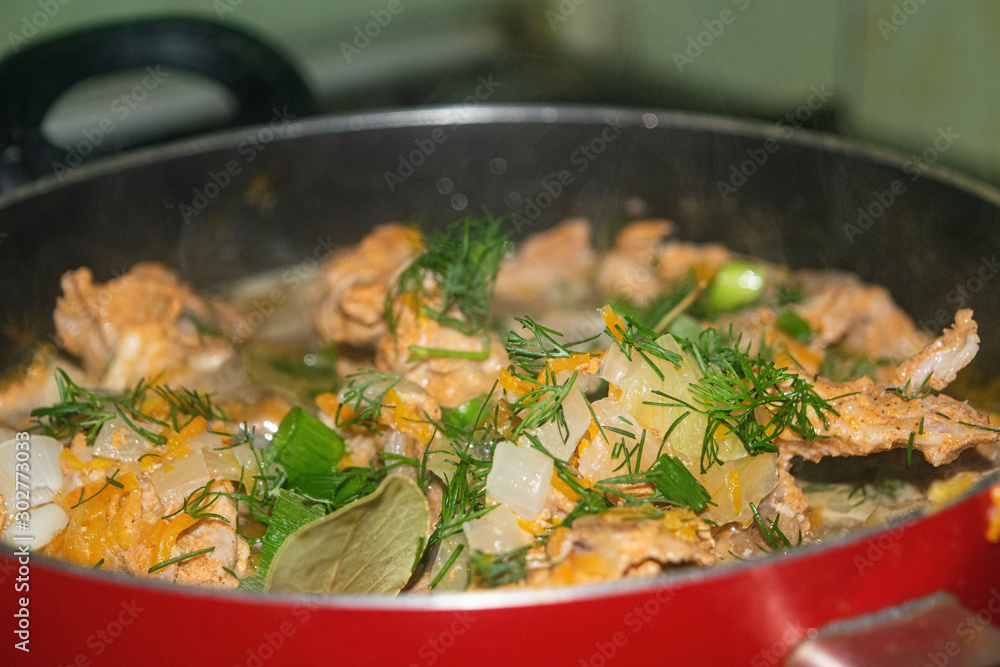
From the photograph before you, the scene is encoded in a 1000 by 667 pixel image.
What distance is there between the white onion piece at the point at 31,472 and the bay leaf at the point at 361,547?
0.51 m

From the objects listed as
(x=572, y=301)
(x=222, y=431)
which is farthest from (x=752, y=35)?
(x=222, y=431)

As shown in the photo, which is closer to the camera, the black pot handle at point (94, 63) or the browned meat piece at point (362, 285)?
the browned meat piece at point (362, 285)

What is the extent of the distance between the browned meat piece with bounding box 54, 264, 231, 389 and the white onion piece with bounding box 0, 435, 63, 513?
1.32 ft

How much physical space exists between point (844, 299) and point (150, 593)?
5.06 feet

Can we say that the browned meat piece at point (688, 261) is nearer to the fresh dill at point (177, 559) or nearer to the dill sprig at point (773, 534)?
the dill sprig at point (773, 534)

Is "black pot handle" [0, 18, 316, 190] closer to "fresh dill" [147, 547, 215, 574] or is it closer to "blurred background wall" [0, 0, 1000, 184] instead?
"blurred background wall" [0, 0, 1000, 184]

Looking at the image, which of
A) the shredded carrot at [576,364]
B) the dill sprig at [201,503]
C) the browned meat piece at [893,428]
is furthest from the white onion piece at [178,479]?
the browned meat piece at [893,428]

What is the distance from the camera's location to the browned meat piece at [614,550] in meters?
1.03

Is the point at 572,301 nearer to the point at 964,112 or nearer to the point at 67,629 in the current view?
the point at 67,629

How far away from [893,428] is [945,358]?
0.17 metres

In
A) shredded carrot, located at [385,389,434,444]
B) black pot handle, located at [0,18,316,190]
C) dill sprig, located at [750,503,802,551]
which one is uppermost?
black pot handle, located at [0,18,316,190]

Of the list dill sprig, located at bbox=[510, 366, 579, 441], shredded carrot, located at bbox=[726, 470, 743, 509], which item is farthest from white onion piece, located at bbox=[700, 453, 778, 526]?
dill sprig, located at bbox=[510, 366, 579, 441]

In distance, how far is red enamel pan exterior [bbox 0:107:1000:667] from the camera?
89 centimetres

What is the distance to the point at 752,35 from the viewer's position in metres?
3.60
